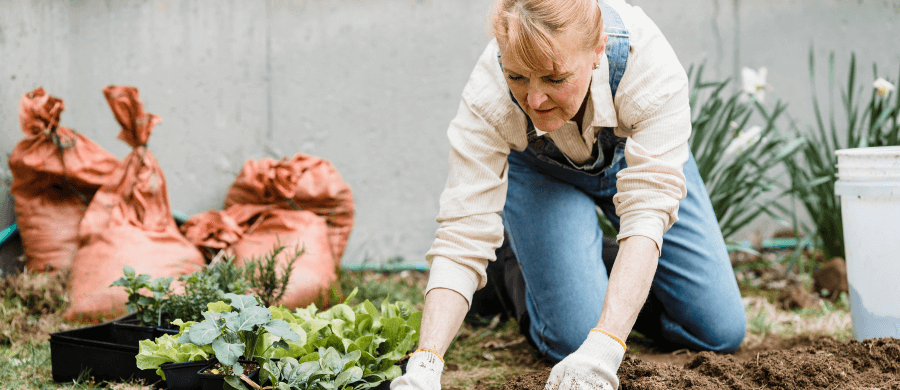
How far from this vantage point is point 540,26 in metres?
1.16

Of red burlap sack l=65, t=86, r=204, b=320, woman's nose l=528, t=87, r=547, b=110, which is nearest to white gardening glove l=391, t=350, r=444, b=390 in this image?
woman's nose l=528, t=87, r=547, b=110

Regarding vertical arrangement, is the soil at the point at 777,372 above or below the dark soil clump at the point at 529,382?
above

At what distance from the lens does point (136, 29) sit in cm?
261

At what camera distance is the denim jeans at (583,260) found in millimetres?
1779

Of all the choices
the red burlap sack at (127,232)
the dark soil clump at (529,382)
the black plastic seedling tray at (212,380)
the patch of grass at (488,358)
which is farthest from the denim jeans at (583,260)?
the red burlap sack at (127,232)

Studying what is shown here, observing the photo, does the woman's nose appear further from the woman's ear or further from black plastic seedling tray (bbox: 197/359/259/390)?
black plastic seedling tray (bbox: 197/359/259/390)

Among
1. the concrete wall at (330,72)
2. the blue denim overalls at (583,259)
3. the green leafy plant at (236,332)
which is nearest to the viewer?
the green leafy plant at (236,332)

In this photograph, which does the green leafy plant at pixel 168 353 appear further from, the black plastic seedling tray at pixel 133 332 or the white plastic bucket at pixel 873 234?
the white plastic bucket at pixel 873 234

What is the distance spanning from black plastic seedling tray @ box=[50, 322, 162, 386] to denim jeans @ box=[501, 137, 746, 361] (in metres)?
1.05

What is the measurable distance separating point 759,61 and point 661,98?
1.98 meters

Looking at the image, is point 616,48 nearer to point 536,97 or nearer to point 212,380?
point 536,97

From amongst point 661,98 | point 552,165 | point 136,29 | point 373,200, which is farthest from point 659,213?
point 136,29

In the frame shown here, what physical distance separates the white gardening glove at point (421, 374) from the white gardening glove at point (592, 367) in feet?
0.73

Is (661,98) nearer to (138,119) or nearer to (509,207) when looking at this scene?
(509,207)
